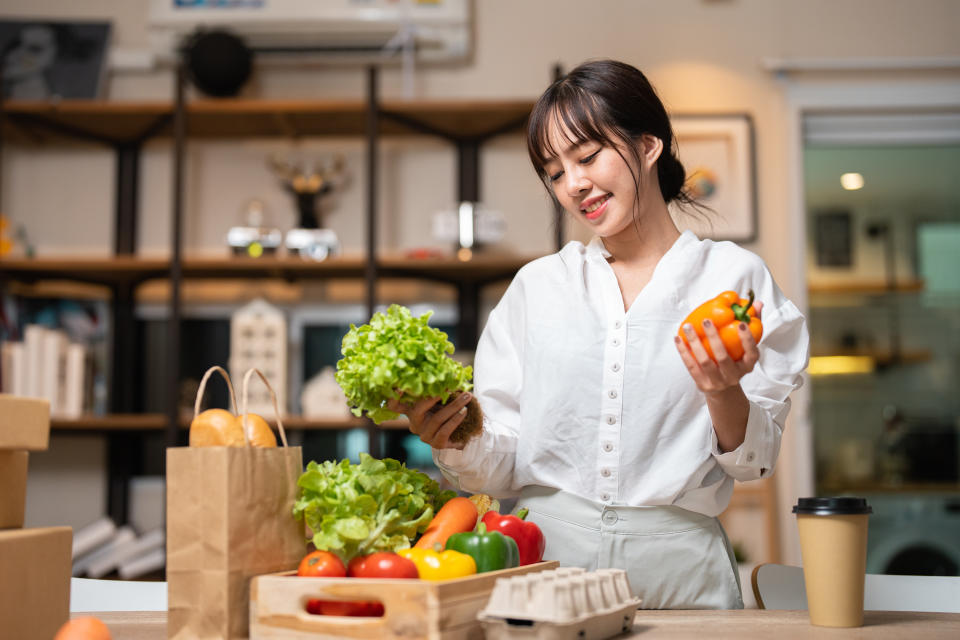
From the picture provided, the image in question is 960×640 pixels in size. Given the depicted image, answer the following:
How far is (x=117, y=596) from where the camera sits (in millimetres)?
1531

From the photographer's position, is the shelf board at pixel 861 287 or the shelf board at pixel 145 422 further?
the shelf board at pixel 861 287

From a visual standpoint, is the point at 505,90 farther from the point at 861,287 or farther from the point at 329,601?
the point at 329,601

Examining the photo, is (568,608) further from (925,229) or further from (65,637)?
(925,229)

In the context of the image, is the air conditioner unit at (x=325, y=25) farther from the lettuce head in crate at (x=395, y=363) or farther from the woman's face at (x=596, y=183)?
the lettuce head in crate at (x=395, y=363)

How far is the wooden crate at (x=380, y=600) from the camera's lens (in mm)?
909

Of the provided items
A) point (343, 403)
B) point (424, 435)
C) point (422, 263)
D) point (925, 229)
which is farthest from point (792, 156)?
point (424, 435)

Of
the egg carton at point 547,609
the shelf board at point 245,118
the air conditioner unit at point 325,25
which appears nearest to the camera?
the egg carton at point 547,609

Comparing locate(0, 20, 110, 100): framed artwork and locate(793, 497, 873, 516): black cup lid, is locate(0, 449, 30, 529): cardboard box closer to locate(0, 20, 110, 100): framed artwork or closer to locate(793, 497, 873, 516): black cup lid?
locate(793, 497, 873, 516): black cup lid

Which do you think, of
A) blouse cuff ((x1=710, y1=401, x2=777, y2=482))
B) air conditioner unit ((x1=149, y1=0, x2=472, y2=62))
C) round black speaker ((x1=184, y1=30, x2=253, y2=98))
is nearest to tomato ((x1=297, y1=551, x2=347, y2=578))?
blouse cuff ((x1=710, y1=401, x2=777, y2=482))

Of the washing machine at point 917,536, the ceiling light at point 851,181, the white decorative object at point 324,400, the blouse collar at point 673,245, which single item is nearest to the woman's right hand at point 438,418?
the blouse collar at point 673,245

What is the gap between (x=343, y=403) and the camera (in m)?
3.48

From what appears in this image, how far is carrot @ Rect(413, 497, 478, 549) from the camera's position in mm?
1115

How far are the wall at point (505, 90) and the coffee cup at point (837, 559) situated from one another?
2.75 meters

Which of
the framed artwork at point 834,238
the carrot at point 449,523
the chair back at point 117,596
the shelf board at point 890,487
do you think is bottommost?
the shelf board at point 890,487
